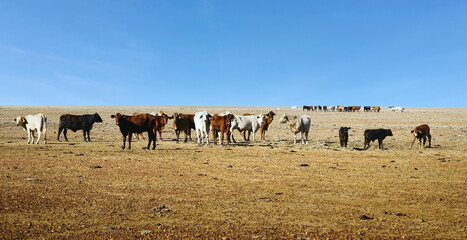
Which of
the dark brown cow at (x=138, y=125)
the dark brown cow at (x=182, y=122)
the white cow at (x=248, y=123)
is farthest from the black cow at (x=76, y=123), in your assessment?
the white cow at (x=248, y=123)

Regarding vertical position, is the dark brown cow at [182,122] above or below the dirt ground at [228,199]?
above

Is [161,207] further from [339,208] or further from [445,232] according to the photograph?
[445,232]

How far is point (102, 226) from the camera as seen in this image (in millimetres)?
6246

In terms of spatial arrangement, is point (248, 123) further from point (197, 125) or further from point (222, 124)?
point (222, 124)

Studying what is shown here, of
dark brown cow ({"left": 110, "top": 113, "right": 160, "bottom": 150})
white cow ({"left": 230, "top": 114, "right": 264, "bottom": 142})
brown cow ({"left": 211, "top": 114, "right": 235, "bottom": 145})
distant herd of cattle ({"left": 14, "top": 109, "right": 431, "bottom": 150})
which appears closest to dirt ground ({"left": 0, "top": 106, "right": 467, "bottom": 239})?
dark brown cow ({"left": 110, "top": 113, "right": 160, "bottom": 150})

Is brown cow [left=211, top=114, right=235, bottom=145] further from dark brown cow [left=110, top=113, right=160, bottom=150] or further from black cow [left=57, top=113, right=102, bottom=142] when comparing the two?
black cow [left=57, top=113, right=102, bottom=142]

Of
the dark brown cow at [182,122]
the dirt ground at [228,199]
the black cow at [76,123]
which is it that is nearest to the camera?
the dirt ground at [228,199]

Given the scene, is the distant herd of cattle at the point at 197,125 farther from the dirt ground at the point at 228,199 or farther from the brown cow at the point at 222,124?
the dirt ground at the point at 228,199

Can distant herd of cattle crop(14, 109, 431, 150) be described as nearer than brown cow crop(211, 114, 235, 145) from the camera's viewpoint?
Yes

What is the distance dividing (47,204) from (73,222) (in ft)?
5.20

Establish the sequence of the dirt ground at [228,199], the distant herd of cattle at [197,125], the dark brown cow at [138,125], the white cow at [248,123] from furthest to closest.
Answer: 1. the white cow at [248,123]
2. the distant herd of cattle at [197,125]
3. the dark brown cow at [138,125]
4. the dirt ground at [228,199]

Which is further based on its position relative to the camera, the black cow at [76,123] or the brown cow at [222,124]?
the black cow at [76,123]

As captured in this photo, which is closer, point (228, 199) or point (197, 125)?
point (228, 199)

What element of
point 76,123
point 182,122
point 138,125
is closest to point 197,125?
point 182,122
